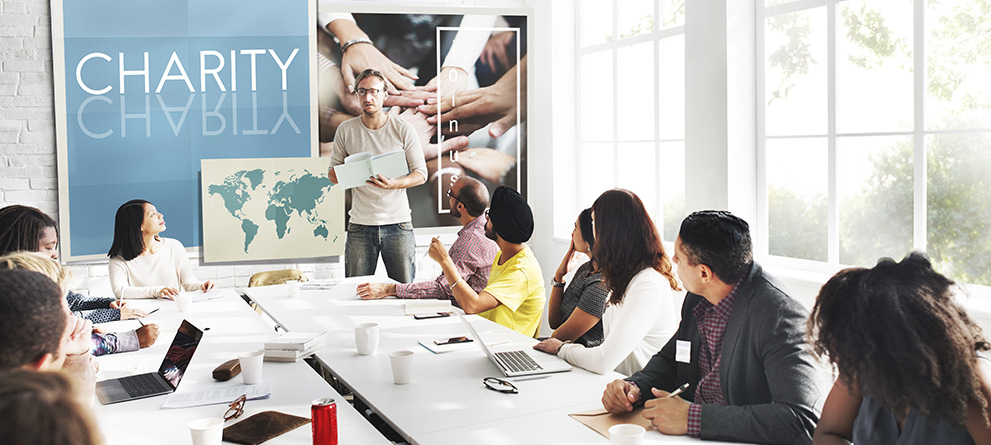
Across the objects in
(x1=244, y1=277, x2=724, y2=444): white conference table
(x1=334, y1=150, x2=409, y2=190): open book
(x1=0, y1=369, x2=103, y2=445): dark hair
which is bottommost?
(x1=244, y1=277, x2=724, y2=444): white conference table

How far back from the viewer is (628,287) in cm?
300

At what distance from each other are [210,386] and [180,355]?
199 millimetres

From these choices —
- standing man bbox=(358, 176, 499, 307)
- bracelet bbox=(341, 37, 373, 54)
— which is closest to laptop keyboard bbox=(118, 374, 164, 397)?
standing man bbox=(358, 176, 499, 307)

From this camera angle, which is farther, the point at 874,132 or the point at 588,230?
the point at 874,132

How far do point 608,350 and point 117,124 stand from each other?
462 centimetres

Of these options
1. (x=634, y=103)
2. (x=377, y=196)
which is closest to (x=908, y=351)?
(x=634, y=103)

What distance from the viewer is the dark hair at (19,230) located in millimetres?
3506

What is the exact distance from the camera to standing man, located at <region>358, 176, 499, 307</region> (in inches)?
169

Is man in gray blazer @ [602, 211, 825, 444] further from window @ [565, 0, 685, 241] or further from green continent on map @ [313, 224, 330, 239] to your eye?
green continent on map @ [313, 224, 330, 239]

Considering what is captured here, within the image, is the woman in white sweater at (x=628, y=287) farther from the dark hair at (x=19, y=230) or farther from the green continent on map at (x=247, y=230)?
the green continent on map at (x=247, y=230)

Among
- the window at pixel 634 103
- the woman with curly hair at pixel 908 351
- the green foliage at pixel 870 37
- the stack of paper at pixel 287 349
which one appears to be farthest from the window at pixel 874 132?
the stack of paper at pixel 287 349

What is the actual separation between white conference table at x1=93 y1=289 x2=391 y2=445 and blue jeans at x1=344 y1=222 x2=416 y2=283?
2.14m

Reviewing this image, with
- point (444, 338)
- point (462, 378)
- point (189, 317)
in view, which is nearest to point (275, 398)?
point (462, 378)

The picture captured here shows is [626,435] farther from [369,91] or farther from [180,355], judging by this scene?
[369,91]
